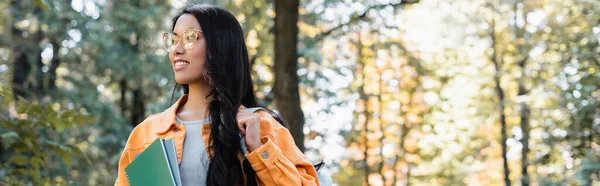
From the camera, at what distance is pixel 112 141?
15.0m

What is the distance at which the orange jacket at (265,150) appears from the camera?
264cm

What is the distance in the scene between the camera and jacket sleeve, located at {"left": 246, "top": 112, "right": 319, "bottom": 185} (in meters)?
2.63

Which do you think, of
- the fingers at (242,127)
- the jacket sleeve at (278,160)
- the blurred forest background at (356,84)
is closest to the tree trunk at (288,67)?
the blurred forest background at (356,84)

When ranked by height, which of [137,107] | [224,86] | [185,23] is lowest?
[137,107]

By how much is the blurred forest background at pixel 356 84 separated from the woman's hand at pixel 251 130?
1.69 feet

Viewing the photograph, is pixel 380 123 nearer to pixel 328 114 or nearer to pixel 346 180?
pixel 346 180

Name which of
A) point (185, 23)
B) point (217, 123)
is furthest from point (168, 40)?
point (217, 123)

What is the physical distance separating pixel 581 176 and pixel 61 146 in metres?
5.45

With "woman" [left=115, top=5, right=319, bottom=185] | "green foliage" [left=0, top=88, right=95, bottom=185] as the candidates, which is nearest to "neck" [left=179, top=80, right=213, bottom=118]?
"woman" [left=115, top=5, right=319, bottom=185]

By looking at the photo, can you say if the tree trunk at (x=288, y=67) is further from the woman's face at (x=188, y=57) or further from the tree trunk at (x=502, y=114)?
the tree trunk at (x=502, y=114)

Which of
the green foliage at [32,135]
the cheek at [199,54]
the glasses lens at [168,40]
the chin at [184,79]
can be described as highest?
the glasses lens at [168,40]

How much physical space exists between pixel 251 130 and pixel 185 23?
0.48m

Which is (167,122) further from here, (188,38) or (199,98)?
(188,38)

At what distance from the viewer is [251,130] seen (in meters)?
2.66
